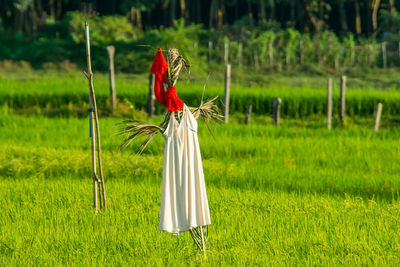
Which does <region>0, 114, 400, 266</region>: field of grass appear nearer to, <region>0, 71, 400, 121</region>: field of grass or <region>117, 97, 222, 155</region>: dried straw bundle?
<region>117, 97, 222, 155</region>: dried straw bundle

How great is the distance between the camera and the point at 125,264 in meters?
5.71

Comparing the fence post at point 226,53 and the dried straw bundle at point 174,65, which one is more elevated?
the dried straw bundle at point 174,65

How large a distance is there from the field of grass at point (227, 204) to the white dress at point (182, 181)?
0.53 meters

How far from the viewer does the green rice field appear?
6.05 meters

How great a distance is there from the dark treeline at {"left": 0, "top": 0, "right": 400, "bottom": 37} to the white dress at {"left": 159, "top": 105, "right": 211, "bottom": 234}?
3053 centimetres

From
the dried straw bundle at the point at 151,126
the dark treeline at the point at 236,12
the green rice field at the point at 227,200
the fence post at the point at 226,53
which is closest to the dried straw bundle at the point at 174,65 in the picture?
the dried straw bundle at the point at 151,126

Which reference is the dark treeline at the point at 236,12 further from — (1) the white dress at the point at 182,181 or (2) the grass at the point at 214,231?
(1) the white dress at the point at 182,181

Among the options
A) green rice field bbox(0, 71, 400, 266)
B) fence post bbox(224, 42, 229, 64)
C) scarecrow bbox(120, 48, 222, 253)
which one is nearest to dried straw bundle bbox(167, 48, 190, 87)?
scarecrow bbox(120, 48, 222, 253)

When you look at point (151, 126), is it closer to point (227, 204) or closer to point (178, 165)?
point (178, 165)

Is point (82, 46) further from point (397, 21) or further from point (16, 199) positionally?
point (16, 199)

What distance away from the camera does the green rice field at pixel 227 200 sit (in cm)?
605

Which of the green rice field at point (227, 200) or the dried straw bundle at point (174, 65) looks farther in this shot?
the green rice field at point (227, 200)

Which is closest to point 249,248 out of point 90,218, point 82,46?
point 90,218

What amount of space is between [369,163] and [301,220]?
500 cm
